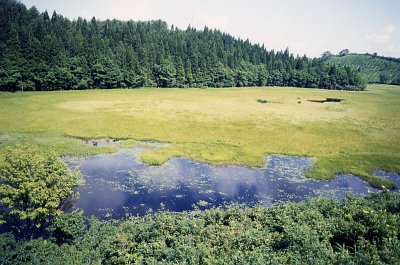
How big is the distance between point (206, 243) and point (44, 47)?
101 meters

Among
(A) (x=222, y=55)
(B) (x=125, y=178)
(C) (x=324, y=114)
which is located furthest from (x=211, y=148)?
(A) (x=222, y=55)

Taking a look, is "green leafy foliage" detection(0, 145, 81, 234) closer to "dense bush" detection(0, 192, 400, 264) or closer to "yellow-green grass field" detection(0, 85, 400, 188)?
"dense bush" detection(0, 192, 400, 264)

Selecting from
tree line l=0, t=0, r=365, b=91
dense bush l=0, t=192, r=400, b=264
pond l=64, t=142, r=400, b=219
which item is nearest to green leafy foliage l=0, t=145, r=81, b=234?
dense bush l=0, t=192, r=400, b=264

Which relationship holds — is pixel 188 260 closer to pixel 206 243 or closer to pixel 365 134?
pixel 206 243

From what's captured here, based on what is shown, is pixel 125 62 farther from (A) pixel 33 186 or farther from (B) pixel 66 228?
(B) pixel 66 228

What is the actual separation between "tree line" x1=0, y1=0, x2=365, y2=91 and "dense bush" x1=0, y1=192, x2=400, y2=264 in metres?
88.2

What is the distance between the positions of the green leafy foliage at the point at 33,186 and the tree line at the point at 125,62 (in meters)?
81.4

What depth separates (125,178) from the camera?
32719 mm

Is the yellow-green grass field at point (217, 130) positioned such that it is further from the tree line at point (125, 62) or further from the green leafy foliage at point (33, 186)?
the tree line at point (125, 62)

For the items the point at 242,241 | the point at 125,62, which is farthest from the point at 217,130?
the point at 125,62

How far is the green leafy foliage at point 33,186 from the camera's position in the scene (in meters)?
19.2

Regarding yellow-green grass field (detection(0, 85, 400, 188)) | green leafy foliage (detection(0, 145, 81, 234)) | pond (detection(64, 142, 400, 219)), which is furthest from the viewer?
yellow-green grass field (detection(0, 85, 400, 188))

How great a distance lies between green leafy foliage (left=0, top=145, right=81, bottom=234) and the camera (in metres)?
19.2

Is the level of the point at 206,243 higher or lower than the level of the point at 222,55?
lower
